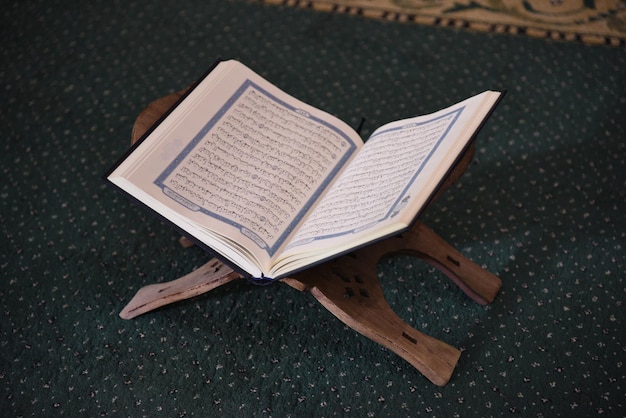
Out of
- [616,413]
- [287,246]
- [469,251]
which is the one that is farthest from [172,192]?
[616,413]

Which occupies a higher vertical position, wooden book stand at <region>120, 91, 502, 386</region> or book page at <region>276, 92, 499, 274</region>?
book page at <region>276, 92, 499, 274</region>

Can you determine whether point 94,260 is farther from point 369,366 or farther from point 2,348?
point 369,366

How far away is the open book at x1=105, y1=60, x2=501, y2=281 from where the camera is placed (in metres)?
1.12

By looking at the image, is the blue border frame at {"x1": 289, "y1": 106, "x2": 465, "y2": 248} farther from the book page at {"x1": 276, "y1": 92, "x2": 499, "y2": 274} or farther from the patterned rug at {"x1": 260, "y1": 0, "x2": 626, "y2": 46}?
the patterned rug at {"x1": 260, "y1": 0, "x2": 626, "y2": 46}

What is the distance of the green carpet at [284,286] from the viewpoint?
1.35 metres

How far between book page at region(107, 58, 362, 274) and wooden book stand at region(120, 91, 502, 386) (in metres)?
0.07

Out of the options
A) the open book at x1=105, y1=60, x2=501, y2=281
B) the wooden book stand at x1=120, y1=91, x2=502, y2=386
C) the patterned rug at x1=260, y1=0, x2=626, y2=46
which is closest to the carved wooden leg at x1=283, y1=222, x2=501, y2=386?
the wooden book stand at x1=120, y1=91, x2=502, y2=386

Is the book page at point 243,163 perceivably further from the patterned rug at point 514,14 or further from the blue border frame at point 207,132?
the patterned rug at point 514,14

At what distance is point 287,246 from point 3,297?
682 mm

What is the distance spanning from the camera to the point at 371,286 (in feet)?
4.25

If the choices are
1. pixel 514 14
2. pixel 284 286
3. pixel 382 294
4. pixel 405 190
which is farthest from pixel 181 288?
pixel 514 14

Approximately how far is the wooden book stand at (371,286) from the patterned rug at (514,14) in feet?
2.95

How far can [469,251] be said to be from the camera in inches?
61.2

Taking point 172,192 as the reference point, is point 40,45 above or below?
below
